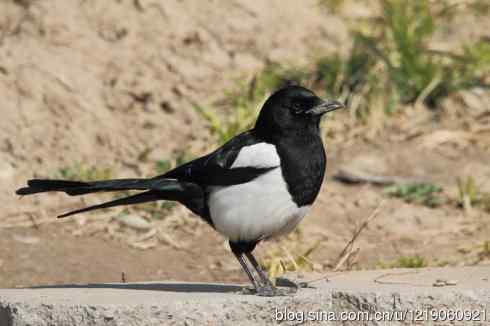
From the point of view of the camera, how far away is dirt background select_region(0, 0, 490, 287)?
659cm

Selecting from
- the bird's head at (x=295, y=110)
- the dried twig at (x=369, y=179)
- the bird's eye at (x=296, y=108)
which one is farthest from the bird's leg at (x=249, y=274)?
the dried twig at (x=369, y=179)

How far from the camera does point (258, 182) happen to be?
15.3 ft

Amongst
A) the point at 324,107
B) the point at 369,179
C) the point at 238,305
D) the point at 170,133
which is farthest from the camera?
the point at 170,133

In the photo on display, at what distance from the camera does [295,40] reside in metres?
9.01

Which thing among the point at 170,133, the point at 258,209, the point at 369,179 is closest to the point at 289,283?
the point at 258,209

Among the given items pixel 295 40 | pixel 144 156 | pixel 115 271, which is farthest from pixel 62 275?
pixel 295 40

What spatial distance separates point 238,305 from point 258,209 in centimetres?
49

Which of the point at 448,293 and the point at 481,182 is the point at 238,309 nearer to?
the point at 448,293

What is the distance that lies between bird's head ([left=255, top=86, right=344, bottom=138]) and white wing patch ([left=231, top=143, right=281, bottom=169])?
5.0 inches

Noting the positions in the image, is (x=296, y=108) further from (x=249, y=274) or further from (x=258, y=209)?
(x=249, y=274)

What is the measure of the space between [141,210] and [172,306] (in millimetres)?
2939

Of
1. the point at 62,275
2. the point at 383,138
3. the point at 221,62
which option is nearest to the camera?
the point at 62,275

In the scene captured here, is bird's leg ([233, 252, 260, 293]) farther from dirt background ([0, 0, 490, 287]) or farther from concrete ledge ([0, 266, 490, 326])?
dirt background ([0, 0, 490, 287])

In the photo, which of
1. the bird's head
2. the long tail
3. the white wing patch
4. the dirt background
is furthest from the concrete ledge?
the dirt background
